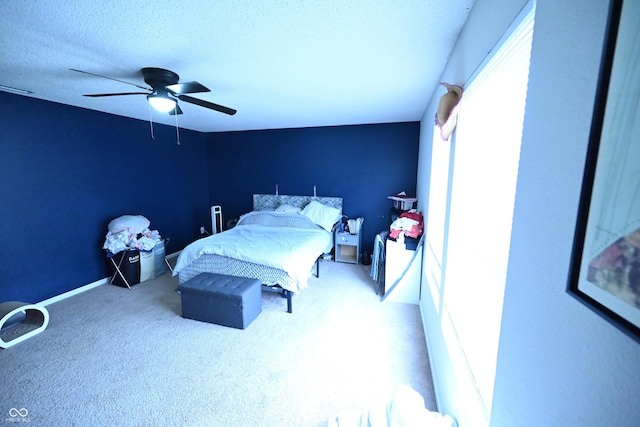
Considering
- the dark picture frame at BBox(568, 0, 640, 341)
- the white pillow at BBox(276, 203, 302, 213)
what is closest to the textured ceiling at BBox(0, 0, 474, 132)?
the dark picture frame at BBox(568, 0, 640, 341)

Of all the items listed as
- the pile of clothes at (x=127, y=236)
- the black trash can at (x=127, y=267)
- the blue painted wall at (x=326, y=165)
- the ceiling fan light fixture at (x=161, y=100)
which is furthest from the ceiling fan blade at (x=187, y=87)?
the blue painted wall at (x=326, y=165)

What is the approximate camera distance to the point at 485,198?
3.74 feet

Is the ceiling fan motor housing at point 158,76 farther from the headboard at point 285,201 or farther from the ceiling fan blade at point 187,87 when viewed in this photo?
the headboard at point 285,201

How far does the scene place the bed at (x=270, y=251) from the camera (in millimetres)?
2766

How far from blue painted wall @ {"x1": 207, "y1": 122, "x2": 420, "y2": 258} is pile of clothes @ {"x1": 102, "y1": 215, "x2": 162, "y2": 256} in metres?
1.86

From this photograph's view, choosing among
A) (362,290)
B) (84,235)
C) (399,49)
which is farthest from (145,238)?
(399,49)

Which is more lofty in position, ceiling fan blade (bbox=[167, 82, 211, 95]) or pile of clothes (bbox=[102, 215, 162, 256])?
ceiling fan blade (bbox=[167, 82, 211, 95])

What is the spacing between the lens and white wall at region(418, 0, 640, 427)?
0.43 metres

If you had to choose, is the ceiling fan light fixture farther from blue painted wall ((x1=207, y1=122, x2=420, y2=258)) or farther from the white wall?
blue painted wall ((x1=207, y1=122, x2=420, y2=258))

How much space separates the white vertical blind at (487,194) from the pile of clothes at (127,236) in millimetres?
3808

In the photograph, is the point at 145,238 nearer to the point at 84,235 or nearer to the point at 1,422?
the point at 84,235

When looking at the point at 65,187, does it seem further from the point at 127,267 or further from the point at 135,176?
the point at 127,267

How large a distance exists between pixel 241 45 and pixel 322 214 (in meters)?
2.88

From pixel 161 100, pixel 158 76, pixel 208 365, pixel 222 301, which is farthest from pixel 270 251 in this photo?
pixel 158 76
